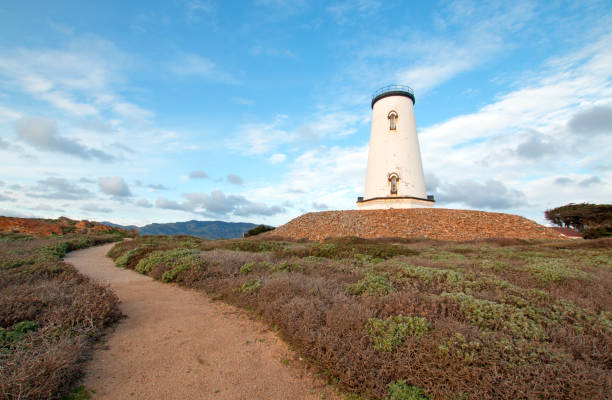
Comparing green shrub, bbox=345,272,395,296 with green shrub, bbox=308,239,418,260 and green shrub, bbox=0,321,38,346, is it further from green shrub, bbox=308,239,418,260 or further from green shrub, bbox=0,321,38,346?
green shrub, bbox=0,321,38,346

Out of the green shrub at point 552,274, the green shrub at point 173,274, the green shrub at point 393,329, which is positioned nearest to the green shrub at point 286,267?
the green shrub at point 173,274

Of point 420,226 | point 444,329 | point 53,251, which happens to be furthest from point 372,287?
point 420,226

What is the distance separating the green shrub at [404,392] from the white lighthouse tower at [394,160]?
25916mm

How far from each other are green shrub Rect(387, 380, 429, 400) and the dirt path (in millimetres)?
755

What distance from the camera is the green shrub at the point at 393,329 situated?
3.72m

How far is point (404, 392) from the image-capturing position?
310 centimetres

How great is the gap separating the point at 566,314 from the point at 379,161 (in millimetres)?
25432

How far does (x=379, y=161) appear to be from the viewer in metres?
29.1

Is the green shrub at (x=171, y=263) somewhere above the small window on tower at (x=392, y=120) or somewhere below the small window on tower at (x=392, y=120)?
below

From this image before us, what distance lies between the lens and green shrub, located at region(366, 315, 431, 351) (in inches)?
147

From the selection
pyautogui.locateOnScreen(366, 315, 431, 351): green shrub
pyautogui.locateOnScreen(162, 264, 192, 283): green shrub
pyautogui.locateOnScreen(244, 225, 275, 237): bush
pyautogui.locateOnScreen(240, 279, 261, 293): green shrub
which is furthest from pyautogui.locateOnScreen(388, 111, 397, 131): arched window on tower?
pyautogui.locateOnScreen(366, 315, 431, 351): green shrub

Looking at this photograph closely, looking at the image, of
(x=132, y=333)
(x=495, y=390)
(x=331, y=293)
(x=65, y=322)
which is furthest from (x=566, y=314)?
(x=65, y=322)

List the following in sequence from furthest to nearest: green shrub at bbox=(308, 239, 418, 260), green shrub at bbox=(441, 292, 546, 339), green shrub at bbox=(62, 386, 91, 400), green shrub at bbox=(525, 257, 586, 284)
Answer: green shrub at bbox=(308, 239, 418, 260) < green shrub at bbox=(525, 257, 586, 284) < green shrub at bbox=(441, 292, 546, 339) < green shrub at bbox=(62, 386, 91, 400)

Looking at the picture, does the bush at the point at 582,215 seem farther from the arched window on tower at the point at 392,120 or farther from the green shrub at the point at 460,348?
the green shrub at the point at 460,348
